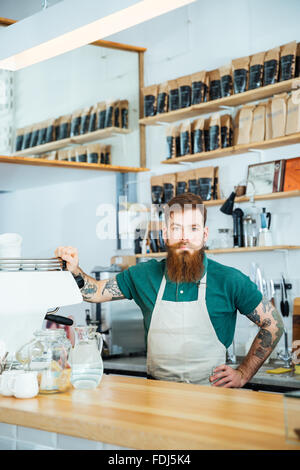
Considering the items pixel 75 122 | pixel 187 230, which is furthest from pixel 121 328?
pixel 75 122

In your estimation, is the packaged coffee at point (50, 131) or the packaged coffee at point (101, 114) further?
the packaged coffee at point (101, 114)

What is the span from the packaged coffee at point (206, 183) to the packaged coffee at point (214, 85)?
0.55 meters

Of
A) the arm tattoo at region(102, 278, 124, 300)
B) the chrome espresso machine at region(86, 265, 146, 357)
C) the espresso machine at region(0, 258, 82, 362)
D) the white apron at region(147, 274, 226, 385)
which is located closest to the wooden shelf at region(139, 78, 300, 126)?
the chrome espresso machine at region(86, 265, 146, 357)

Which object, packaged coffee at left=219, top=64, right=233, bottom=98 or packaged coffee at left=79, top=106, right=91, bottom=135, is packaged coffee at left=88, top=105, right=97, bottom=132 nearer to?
packaged coffee at left=79, top=106, right=91, bottom=135

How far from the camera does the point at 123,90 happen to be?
16.9 feet

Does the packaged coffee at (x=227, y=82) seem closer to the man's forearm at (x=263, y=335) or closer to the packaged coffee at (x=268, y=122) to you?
the packaged coffee at (x=268, y=122)

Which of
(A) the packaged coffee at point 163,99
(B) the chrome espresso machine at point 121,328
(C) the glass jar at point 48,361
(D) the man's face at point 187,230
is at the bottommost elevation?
(B) the chrome espresso machine at point 121,328

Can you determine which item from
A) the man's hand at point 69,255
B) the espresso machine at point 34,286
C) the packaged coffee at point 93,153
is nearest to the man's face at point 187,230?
the man's hand at point 69,255

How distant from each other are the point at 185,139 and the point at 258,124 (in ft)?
2.28

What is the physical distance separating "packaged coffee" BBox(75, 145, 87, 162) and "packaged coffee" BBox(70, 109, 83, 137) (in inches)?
4.6

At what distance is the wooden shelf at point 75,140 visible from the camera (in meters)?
4.55

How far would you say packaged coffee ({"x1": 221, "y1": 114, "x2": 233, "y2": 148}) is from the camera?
4488 mm

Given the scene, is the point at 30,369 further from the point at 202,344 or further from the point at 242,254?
the point at 242,254

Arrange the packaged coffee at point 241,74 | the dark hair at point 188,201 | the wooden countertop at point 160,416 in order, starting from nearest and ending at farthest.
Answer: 1. the wooden countertop at point 160,416
2. the dark hair at point 188,201
3. the packaged coffee at point 241,74
